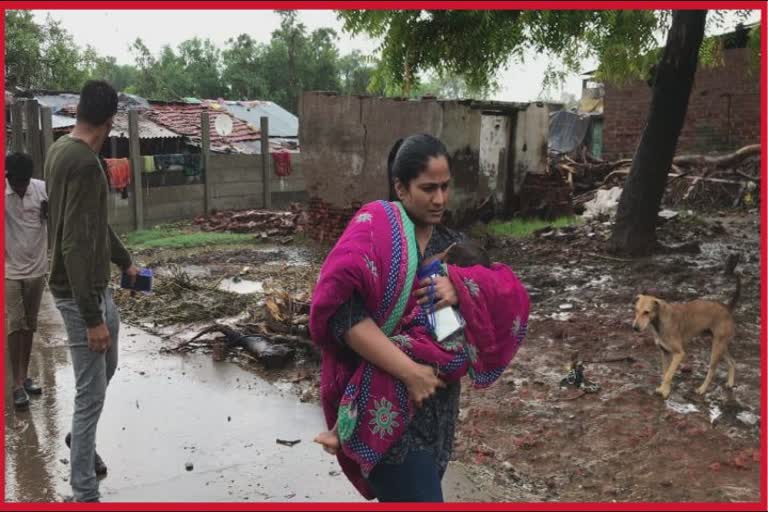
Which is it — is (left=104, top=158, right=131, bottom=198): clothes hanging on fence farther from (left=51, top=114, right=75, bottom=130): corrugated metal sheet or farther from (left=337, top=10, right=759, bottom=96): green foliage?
(left=337, top=10, right=759, bottom=96): green foliage

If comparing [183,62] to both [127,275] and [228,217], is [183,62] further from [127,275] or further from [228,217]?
[127,275]

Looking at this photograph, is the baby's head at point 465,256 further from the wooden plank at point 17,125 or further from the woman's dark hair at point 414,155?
the wooden plank at point 17,125

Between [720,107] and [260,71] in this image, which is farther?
[260,71]

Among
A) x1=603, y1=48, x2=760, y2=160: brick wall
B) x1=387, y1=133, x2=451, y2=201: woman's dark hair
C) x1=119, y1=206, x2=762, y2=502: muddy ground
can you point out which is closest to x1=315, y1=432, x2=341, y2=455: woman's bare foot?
x1=387, y1=133, x2=451, y2=201: woman's dark hair

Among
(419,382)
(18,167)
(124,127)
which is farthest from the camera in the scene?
(124,127)

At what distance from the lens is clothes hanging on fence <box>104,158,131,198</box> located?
42.4 ft

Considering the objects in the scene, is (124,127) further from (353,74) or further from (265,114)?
(353,74)

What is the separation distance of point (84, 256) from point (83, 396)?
688 millimetres

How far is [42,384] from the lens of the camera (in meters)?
5.26

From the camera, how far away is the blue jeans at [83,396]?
3.22 meters

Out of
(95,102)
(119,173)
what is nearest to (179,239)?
(119,173)

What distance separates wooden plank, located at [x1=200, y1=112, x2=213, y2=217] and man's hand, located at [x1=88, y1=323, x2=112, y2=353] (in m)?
12.6

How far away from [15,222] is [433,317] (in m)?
3.68

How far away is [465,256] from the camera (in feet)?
7.09
